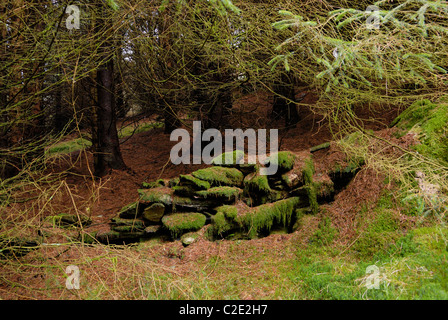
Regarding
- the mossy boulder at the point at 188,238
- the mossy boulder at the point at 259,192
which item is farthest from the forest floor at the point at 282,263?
the mossy boulder at the point at 259,192

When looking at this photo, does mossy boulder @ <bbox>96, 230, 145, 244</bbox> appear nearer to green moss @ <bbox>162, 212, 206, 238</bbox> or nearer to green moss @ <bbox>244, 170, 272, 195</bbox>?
green moss @ <bbox>162, 212, 206, 238</bbox>

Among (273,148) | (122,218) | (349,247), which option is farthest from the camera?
(273,148)

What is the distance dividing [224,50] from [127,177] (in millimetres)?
5181

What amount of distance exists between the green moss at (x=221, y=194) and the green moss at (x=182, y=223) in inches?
17.5

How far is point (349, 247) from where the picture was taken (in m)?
4.29

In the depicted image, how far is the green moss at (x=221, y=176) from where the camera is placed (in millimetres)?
6168

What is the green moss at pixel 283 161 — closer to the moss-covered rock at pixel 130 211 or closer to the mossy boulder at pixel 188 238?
the mossy boulder at pixel 188 238

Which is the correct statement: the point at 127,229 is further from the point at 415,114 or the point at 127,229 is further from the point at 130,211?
the point at 415,114

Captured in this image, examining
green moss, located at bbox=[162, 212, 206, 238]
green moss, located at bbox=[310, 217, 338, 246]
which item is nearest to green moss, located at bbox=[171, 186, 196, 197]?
green moss, located at bbox=[162, 212, 206, 238]

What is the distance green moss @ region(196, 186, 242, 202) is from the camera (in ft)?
19.3

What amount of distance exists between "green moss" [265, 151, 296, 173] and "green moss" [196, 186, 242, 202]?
3.38ft

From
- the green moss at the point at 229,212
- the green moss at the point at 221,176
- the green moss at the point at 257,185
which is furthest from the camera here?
the green moss at the point at 221,176

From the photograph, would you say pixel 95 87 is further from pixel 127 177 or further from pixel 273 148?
pixel 273 148
